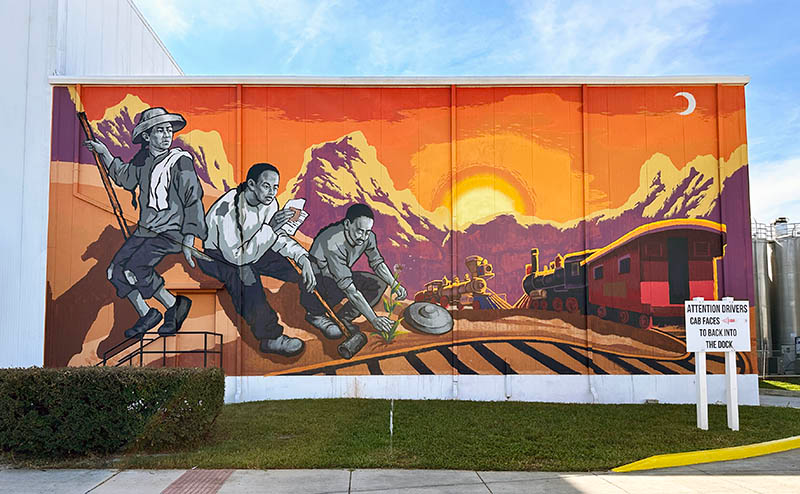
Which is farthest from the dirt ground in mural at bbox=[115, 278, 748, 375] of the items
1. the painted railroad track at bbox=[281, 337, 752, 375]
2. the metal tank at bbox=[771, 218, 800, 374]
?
the metal tank at bbox=[771, 218, 800, 374]

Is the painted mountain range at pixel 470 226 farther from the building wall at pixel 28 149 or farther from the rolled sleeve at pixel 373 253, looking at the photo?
the building wall at pixel 28 149

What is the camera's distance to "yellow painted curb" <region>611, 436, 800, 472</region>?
8.88m

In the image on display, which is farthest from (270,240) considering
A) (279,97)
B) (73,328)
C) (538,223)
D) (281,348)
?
(538,223)

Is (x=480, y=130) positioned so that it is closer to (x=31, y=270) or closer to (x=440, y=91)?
(x=440, y=91)

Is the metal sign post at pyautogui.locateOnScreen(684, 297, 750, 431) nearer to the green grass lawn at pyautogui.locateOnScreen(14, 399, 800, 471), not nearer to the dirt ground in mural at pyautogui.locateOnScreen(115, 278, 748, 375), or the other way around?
the green grass lawn at pyautogui.locateOnScreen(14, 399, 800, 471)

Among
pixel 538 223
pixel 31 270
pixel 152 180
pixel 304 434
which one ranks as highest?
pixel 152 180

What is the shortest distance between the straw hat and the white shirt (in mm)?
2077

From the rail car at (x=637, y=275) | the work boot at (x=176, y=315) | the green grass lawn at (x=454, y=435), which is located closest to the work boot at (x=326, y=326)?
the green grass lawn at (x=454, y=435)

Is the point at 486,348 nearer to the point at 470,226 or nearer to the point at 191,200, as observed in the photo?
the point at 470,226

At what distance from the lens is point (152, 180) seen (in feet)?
49.9

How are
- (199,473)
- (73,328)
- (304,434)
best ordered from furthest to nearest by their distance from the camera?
(73,328)
(304,434)
(199,473)

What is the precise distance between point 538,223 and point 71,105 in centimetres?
1135

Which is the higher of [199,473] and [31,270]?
[31,270]

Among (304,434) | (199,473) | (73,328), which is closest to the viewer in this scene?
(199,473)
